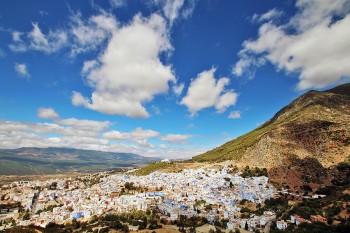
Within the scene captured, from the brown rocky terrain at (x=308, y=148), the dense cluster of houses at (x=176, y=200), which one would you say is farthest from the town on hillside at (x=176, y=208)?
the brown rocky terrain at (x=308, y=148)

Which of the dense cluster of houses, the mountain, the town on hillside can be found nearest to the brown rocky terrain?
the mountain

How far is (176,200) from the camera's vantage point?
229 feet

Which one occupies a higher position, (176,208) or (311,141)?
(311,141)

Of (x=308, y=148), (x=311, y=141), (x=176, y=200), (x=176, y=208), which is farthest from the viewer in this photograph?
(x=311, y=141)

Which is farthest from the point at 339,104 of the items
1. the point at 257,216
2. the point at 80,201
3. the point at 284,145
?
the point at 80,201

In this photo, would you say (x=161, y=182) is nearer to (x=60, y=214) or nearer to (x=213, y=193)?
(x=213, y=193)

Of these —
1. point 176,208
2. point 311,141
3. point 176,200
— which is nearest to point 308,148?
point 311,141

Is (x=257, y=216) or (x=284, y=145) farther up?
(x=284, y=145)

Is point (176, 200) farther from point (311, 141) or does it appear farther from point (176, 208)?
point (311, 141)

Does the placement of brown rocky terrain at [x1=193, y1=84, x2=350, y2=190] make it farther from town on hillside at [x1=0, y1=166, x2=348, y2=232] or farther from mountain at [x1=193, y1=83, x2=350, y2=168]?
town on hillside at [x1=0, y1=166, x2=348, y2=232]

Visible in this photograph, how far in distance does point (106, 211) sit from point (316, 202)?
150 ft

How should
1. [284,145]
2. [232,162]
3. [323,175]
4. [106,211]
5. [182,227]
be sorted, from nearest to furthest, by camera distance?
[182,227], [106,211], [323,175], [284,145], [232,162]

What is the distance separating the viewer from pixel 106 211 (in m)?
64.4

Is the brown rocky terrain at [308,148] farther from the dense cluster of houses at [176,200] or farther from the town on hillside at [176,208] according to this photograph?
the dense cluster of houses at [176,200]
